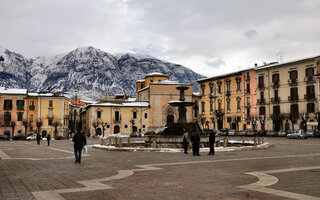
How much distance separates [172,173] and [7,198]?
17.5ft

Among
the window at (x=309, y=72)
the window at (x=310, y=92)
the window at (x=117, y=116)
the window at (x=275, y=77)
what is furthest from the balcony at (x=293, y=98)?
the window at (x=117, y=116)

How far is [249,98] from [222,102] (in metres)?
6.57

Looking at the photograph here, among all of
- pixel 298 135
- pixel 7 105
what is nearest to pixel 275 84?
pixel 298 135

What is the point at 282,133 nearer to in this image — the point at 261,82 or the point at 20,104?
the point at 261,82

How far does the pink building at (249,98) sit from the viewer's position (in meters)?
59.5

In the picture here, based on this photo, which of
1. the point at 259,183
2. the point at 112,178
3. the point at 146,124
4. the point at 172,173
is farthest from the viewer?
the point at 146,124

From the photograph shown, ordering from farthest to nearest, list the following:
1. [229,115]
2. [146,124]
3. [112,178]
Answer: [146,124] → [229,115] → [112,178]

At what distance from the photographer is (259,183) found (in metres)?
8.30

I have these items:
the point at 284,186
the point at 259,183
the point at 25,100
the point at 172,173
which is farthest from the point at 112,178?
the point at 25,100

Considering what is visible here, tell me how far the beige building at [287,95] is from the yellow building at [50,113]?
4130 cm

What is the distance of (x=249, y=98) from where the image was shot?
60.9 meters

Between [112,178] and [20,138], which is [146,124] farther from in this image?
[112,178]

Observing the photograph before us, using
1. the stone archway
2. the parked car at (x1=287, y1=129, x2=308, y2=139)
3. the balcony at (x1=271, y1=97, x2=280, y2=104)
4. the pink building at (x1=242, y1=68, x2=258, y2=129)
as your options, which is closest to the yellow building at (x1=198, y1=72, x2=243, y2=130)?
the pink building at (x1=242, y1=68, x2=258, y2=129)

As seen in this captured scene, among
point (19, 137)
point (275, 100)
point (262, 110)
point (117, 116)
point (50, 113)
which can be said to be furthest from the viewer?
point (117, 116)
